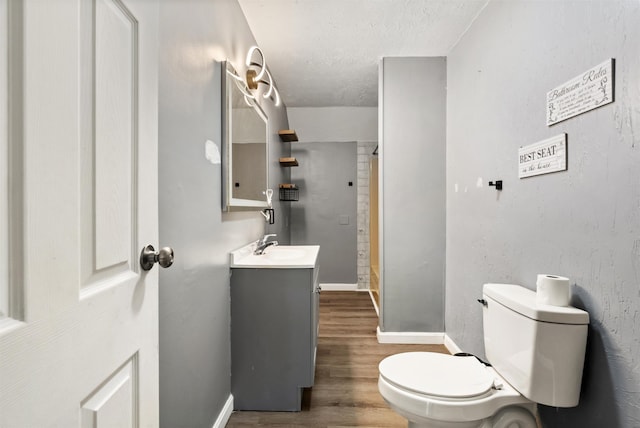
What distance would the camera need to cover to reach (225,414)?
1.69m

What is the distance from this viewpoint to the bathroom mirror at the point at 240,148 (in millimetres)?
1682

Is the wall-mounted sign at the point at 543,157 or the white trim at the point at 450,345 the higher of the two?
the wall-mounted sign at the point at 543,157

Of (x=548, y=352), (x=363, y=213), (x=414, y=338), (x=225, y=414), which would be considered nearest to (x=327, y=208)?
(x=363, y=213)

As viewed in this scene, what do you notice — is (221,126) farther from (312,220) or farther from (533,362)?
(312,220)

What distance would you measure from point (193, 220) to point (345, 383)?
1454 millimetres

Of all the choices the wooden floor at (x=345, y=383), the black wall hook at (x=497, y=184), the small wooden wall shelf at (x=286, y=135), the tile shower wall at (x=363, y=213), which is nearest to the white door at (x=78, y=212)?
the wooden floor at (x=345, y=383)

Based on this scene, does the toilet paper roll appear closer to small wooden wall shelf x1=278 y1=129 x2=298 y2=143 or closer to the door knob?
the door knob

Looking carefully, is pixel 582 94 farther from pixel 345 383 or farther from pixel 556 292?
pixel 345 383

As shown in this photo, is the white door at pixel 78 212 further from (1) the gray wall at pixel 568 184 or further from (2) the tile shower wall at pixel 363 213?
(2) the tile shower wall at pixel 363 213

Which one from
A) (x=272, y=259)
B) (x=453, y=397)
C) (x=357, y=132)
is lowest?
(x=453, y=397)

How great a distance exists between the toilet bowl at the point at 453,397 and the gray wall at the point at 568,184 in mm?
239

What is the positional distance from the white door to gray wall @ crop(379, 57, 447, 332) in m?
2.13

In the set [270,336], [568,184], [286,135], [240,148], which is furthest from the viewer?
[286,135]

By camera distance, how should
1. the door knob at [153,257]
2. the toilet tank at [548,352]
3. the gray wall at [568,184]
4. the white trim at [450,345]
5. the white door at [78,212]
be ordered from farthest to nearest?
the white trim at [450,345] → the toilet tank at [548,352] → the gray wall at [568,184] → the door knob at [153,257] → the white door at [78,212]
